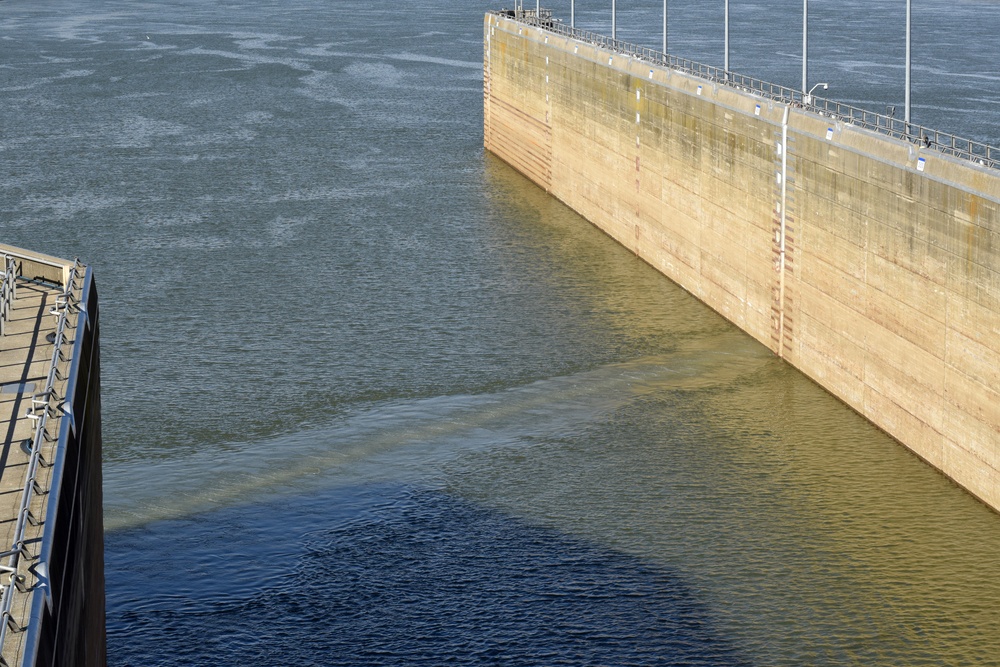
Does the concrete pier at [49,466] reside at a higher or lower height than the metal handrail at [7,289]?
lower

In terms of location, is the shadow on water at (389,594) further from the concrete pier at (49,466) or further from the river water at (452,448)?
the concrete pier at (49,466)

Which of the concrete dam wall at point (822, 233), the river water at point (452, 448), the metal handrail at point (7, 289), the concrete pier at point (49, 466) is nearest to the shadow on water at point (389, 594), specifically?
the river water at point (452, 448)

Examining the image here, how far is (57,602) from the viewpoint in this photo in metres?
12.2

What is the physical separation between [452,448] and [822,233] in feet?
33.2

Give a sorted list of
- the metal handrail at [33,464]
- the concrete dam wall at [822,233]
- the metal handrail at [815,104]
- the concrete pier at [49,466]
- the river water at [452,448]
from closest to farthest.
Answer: the metal handrail at [33,464], the concrete pier at [49,466], the river water at [452,448], the concrete dam wall at [822,233], the metal handrail at [815,104]

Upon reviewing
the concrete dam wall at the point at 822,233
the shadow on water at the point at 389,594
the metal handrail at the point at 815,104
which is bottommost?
the shadow on water at the point at 389,594

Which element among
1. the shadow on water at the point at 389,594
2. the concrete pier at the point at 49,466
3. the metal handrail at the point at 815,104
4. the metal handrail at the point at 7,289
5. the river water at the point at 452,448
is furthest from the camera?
the metal handrail at the point at 815,104

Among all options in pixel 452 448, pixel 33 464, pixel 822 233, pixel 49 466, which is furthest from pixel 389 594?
pixel 822 233

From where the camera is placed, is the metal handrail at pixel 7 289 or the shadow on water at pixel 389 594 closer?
the metal handrail at pixel 7 289

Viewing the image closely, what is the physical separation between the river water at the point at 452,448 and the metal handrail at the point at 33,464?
5114mm

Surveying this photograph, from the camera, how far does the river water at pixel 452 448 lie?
20.6 meters

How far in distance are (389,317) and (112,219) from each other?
50.2ft

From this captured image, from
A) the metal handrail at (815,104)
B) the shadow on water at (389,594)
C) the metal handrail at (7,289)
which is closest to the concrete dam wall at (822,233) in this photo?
the metal handrail at (815,104)

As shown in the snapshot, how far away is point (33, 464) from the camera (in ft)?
43.1
